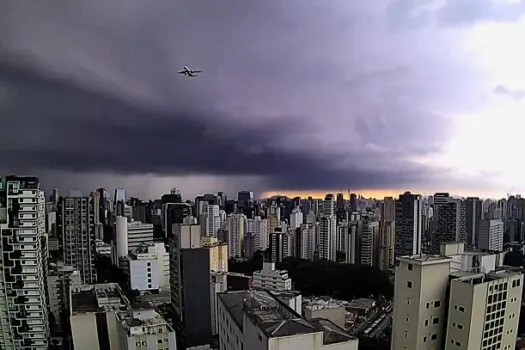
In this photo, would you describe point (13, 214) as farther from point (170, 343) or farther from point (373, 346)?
point (373, 346)

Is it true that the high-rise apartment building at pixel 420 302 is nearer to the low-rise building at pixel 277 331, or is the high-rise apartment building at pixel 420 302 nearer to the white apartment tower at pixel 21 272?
the low-rise building at pixel 277 331

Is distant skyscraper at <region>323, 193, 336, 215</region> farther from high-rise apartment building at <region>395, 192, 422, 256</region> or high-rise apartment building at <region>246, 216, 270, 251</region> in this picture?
high-rise apartment building at <region>246, 216, 270, 251</region>

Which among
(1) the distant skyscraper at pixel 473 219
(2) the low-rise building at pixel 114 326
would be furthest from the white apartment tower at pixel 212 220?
(1) the distant skyscraper at pixel 473 219

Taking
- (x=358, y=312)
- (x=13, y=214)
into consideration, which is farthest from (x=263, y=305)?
(x=358, y=312)

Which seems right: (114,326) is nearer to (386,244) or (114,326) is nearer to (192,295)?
(192,295)

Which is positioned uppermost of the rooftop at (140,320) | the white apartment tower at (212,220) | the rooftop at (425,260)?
the rooftop at (425,260)

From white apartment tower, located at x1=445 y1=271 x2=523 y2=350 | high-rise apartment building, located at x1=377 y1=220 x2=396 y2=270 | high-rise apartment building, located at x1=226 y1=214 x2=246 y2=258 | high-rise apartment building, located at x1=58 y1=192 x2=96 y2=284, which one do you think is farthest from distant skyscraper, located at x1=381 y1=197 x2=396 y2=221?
high-rise apartment building, located at x1=58 y1=192 x2=96 y2=284
